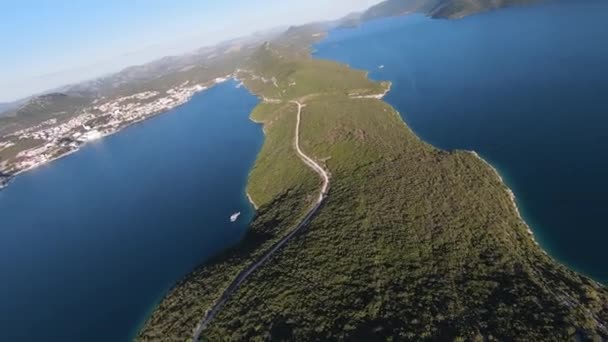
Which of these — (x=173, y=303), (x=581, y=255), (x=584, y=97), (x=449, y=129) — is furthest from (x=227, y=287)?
(x=584, y=97)

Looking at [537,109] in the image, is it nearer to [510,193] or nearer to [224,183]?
[510,193]

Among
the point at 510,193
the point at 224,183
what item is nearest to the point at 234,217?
the point at 224,183

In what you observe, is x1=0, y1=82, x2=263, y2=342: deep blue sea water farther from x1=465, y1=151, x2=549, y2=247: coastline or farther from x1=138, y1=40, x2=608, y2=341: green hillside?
x1=465, y1=151, x2=549, y2=247: coastline

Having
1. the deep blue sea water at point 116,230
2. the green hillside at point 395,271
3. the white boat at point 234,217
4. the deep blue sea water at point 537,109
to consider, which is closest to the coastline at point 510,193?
the green hillside at point 395,271

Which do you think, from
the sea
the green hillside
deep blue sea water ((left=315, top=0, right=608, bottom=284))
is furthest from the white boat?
deep blue sea water ((left=315, top=0, right=608, bottom=284))

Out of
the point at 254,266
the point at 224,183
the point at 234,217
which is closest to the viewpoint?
the point at 254,266

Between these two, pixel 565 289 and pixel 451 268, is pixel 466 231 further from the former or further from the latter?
pixel 565 289
